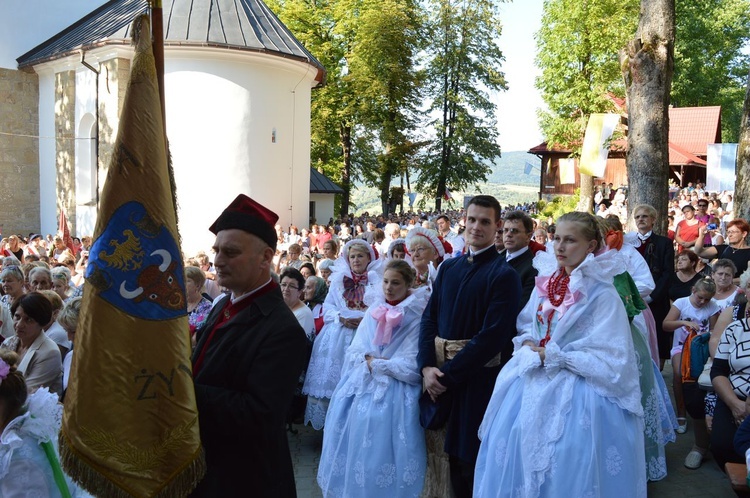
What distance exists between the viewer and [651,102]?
8969 mm

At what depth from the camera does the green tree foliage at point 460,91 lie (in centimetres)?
4141

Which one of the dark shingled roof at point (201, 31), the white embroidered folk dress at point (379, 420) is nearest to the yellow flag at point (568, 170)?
the dark shingled roof at point (201, 31)

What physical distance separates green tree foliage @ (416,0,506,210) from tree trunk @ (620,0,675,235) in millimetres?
32579

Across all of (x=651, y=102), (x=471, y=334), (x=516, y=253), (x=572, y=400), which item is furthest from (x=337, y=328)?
(x=651, y=102)

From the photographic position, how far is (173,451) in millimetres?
2119

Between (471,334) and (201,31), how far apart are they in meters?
20.5

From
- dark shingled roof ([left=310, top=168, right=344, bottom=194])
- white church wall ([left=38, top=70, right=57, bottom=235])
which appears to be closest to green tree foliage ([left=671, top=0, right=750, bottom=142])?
dark shingled roof ([left=310, top=168, right=344, bottom=194])

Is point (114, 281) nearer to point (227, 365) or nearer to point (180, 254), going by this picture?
point (180, 254)

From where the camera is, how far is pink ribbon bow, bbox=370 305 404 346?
482 centimetres

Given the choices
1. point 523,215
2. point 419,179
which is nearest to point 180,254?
point 523,215

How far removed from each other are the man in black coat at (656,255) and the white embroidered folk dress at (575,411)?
3481 mm

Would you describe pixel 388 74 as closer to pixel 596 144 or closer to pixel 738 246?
pixel 596 144

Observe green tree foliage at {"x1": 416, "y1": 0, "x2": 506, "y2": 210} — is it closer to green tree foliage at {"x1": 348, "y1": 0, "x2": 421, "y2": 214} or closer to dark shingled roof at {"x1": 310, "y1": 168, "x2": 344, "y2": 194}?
green tree foliage at {"x1": 348, "y1": 0, "x2": 421, "y2": 214}

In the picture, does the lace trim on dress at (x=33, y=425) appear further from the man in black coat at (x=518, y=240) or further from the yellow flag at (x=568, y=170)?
the yellow flag at (x=568, y=170)
